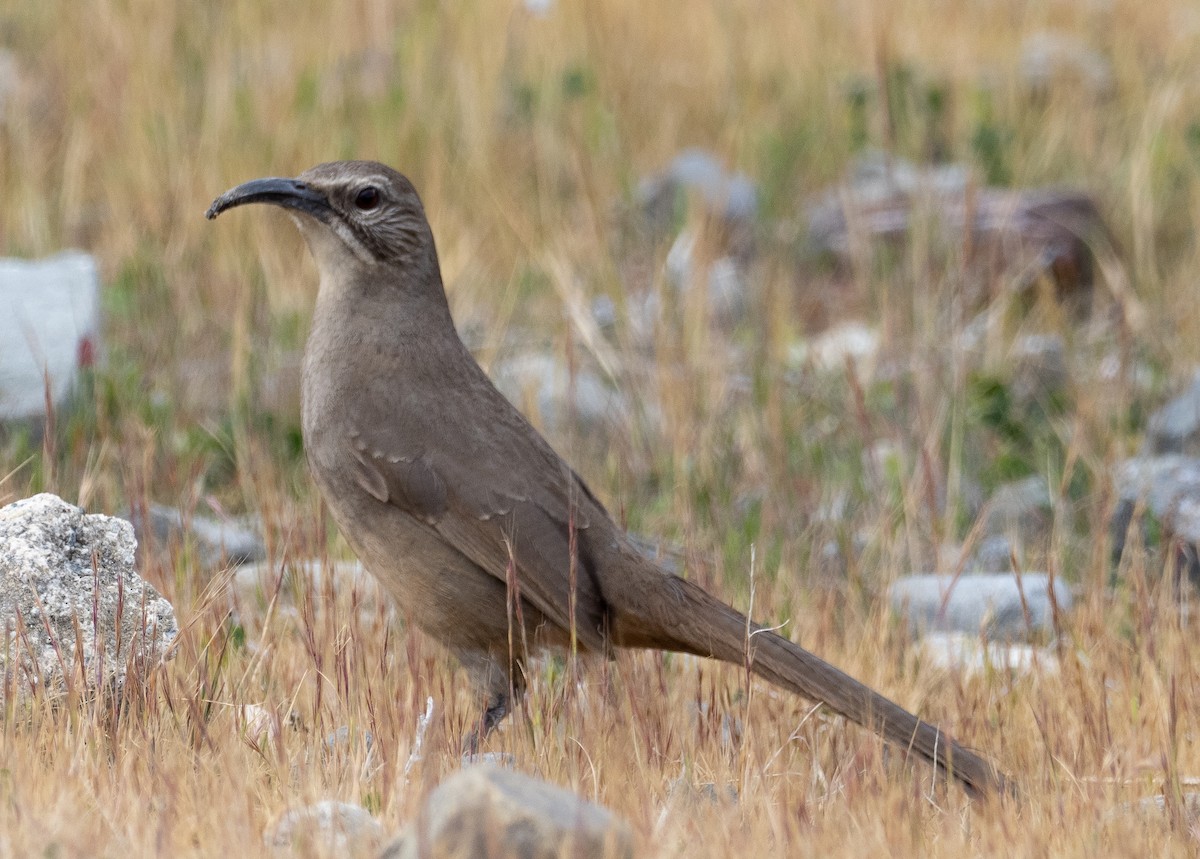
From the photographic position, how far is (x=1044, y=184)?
10.9m

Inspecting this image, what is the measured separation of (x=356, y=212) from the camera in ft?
16.7

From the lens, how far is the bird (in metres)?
4.79

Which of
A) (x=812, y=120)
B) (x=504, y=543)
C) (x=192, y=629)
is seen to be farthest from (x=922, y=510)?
(x=812, y=120)

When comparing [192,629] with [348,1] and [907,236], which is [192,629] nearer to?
[907,236]

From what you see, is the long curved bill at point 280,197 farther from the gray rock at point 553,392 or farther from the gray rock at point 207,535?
the gray rock at point 553,392

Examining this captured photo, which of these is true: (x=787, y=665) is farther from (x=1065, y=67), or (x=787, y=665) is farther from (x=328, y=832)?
Result: (x=1065, y=67)

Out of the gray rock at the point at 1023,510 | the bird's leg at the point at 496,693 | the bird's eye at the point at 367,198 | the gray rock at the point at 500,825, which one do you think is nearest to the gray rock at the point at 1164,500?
the gray rock at the point at 1023,510

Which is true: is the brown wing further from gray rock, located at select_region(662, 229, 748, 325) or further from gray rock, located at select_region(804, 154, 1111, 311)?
gray rock, located at select_region(804, 154, 1111, 311)

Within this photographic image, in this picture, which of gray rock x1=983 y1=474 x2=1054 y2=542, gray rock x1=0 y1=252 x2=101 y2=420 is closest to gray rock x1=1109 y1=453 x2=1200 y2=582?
gray rock x1=983 y1=474 x2=1054 y2=542

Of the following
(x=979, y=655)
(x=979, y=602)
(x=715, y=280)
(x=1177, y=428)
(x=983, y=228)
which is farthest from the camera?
(x=983, y=228)

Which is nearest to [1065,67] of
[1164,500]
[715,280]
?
[715,280]

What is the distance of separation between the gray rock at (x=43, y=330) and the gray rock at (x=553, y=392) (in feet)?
5.84

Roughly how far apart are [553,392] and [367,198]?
2.74 metres

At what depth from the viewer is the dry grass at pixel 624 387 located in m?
3.78
